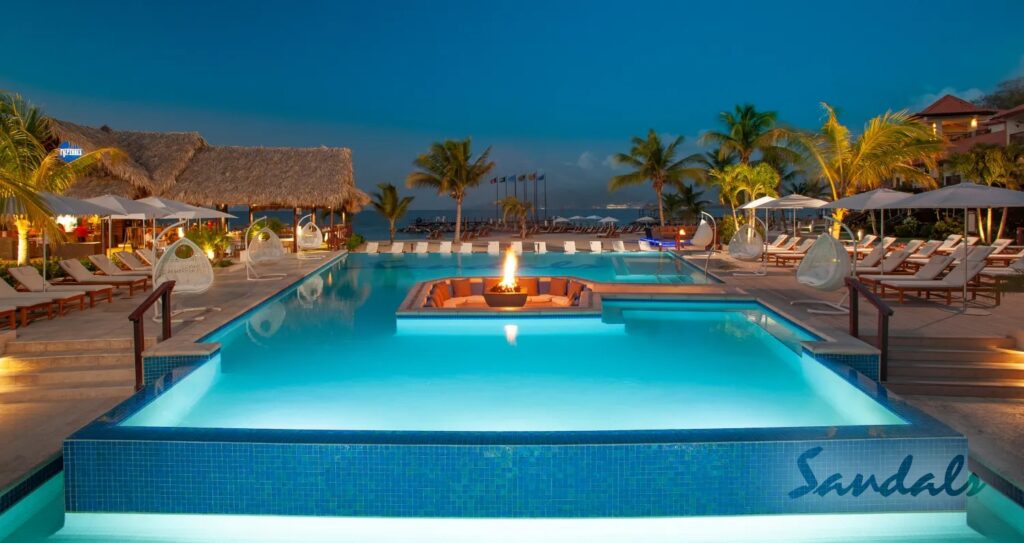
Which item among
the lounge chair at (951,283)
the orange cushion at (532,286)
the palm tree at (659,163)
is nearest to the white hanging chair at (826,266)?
the lounge chair at (951,283)

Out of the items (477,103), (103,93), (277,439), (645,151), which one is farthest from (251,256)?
(477,103)

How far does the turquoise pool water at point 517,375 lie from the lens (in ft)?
18.0

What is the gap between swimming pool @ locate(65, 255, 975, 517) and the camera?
3949 mm

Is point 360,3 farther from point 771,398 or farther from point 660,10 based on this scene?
point 771,398

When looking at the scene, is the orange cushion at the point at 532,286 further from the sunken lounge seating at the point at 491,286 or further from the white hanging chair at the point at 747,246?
the white hanging chair at the point at 747,246

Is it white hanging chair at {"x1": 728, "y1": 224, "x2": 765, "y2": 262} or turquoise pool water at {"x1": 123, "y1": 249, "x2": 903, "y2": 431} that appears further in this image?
white hanging chair at {"x1": 728, "y1": 224, "x2": 765, "y2": 262}

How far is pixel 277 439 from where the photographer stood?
4016mm

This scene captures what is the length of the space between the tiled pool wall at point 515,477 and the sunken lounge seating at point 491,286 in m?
7.72

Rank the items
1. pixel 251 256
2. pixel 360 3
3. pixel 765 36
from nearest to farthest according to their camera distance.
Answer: pixel 251 256, pixel 360 3, pixel 765 36

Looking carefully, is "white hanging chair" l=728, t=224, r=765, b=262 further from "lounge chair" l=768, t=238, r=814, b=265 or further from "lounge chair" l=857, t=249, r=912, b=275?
"lounge chair" l=768, t=238, r=814, b=265

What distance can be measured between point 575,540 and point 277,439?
5.48ft

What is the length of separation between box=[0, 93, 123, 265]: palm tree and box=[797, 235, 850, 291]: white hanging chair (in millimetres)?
7812

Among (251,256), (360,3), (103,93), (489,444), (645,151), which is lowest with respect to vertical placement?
(489,444)

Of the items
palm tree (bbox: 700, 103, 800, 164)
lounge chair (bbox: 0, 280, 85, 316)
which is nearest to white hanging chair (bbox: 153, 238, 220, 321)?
lounge chair (bbox: 0, 280, 85, 316)
